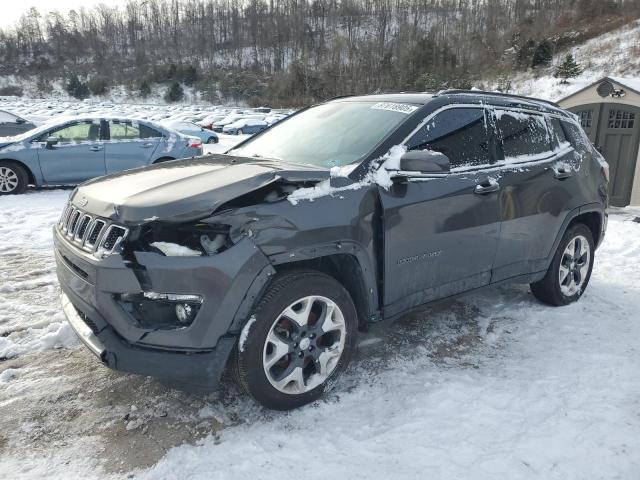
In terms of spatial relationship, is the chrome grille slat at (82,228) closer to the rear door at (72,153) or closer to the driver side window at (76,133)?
the rear door at (72,153)

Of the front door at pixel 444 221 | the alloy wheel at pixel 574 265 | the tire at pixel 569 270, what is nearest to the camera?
the front door at pixel 444 221

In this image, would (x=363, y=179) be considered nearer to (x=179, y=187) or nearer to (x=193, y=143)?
(x=179, y=187)

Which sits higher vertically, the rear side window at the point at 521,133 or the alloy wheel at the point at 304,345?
the rear side window at the point at 521,133

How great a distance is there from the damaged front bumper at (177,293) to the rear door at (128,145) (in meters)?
7.53

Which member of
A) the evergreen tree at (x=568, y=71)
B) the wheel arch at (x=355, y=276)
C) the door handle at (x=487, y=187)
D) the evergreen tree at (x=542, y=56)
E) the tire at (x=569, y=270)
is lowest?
the tire at (x=569, y=270)

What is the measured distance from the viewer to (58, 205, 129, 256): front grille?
2494 millimetres

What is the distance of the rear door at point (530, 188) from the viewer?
3807mm

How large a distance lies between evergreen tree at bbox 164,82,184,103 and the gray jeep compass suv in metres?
67.6

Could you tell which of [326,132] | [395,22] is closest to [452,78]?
[395,22]

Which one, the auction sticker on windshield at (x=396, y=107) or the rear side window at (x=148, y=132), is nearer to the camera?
the auction sticker on windshield at (x=396, y=107)

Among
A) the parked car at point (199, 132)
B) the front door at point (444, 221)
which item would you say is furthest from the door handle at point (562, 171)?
the parked car at point (199, 132)

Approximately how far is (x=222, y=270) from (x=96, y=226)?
0.75 meters

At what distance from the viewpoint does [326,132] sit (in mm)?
3654

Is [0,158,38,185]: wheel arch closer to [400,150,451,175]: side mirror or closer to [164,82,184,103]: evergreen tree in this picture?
[400,150,451,175]: side mirror
